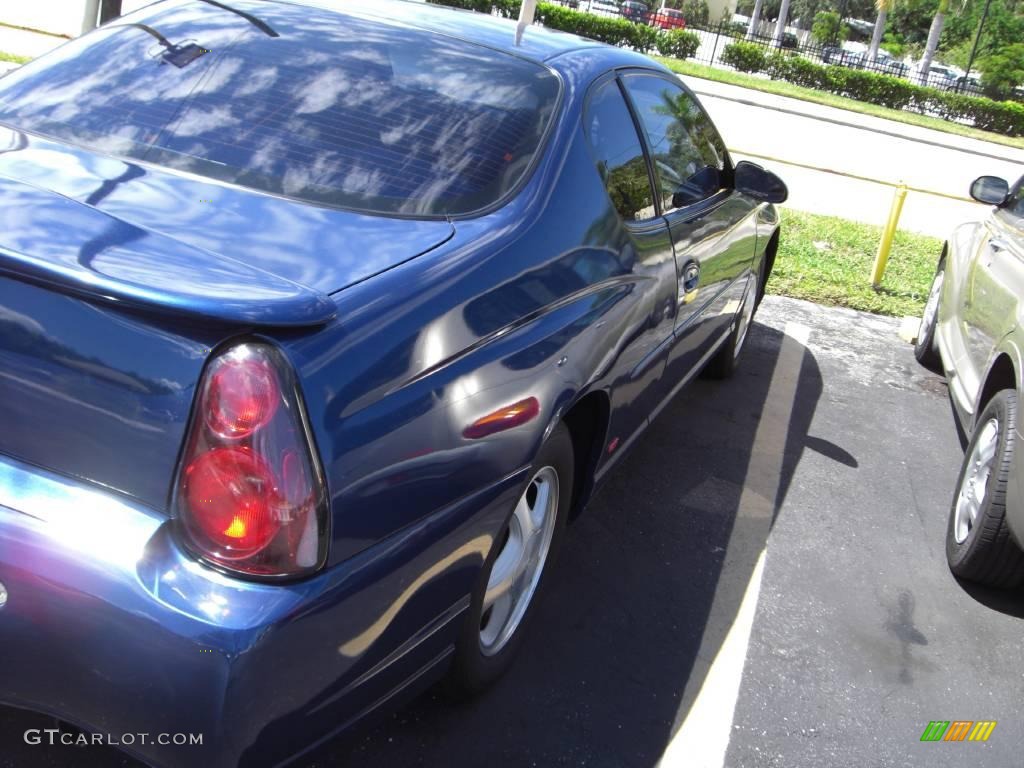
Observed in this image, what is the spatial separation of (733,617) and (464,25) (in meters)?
2.27

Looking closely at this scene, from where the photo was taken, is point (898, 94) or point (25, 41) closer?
point (25, 41)

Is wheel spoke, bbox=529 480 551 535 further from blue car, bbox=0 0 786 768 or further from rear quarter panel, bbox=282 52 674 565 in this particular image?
rear quarter panel, bbox=282 52 674 565

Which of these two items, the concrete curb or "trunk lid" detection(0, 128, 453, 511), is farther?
the concrete curb

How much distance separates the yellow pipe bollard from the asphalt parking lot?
2.97 meters

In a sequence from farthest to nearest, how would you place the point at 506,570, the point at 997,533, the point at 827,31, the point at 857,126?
the point at 827,31 < the point at 857,126 < the point at 997,533 < the point at 506,570

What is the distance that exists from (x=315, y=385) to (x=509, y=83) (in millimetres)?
1584

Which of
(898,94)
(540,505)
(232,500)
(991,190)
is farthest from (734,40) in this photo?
(232,500)

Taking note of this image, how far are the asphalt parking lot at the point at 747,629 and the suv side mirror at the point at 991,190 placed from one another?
4.42 feet

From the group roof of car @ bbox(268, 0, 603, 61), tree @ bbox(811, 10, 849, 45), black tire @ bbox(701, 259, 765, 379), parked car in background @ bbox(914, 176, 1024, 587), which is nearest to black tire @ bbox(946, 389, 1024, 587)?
parked car in background @ bbox(914, 176, 1024, 587)

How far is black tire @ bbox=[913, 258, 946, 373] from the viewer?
6.32 m

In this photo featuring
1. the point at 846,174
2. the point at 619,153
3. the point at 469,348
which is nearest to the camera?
the point at 469,348

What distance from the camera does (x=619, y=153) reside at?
3.35m

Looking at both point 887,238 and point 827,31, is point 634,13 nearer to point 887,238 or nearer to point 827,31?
point 827,31

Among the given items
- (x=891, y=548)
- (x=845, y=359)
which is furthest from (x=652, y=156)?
(x=845, y=359)
